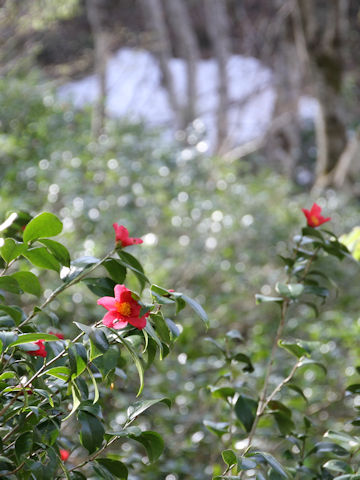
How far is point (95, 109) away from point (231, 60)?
4771 millimetres

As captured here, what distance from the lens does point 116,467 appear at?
2.51ft

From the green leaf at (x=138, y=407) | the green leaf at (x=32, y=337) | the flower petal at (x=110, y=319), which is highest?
the green leaf at (x=32, y=337)

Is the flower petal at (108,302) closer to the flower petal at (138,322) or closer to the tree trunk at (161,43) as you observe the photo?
the flower petal at (138,322)

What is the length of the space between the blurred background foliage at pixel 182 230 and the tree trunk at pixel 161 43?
3165 millimetres

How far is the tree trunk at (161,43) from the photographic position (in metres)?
7.05

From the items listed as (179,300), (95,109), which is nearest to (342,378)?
(179,300)

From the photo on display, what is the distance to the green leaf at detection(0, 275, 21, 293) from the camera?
0.74 m

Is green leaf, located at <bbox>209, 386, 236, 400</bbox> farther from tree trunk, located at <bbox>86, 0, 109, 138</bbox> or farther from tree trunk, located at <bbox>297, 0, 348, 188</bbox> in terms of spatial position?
tree trunk, located at <bbox>297, 0, 348, 188</bbox>

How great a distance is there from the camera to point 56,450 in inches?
29.7

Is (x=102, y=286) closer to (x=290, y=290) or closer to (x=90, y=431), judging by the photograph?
(x=90, y=431)

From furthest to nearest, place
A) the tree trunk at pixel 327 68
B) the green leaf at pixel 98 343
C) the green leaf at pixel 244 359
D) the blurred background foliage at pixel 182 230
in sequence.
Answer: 1. the tree trunk at pixel 327 68
2. the blurred background foliage at pixel 182 230
3. the green leaf at pixel 244 359
4. the green leaf at pixel 98 343

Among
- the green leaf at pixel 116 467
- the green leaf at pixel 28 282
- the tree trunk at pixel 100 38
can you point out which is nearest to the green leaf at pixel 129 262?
the green leaf at pixel 28 282

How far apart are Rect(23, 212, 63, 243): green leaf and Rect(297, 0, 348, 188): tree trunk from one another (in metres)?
4.44

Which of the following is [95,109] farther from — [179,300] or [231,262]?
[179,300]
